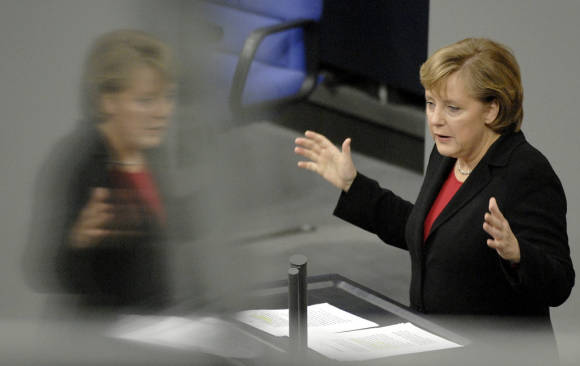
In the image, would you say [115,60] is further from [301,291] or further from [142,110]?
[301,291]

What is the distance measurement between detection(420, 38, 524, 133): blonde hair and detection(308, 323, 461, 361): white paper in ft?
1.45

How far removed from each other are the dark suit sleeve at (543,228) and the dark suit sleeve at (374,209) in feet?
0.88

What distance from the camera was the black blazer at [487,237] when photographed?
4.53 feet

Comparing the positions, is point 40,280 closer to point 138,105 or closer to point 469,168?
point 138,105

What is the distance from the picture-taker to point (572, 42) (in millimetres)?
2260

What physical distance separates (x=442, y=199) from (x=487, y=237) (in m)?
0.14

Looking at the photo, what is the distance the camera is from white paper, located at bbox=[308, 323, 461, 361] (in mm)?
589

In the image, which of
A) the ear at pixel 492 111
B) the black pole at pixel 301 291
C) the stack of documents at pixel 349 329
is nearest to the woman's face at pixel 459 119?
the ear at pixel 492 111

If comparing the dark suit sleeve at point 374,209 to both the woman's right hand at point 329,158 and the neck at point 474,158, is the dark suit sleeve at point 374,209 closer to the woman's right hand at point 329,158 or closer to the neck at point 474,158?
the woman's right hand at point 329,158

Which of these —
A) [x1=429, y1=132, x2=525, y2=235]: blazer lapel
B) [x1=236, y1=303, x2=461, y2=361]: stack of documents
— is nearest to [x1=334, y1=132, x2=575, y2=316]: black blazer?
[x1=429, y1=132, x2=525, y2=235]: blazer lapel

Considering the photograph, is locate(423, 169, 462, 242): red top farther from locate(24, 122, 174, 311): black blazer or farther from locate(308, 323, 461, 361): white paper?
locate(24, 122, 174, 311): black blazer

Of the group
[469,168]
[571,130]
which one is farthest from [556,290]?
[571,130]

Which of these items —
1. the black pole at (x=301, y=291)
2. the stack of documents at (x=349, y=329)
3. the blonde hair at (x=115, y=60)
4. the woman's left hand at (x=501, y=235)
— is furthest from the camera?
the woman's left hand at (x=501, y=235)

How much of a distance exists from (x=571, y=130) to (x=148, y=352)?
2177 millimetres
